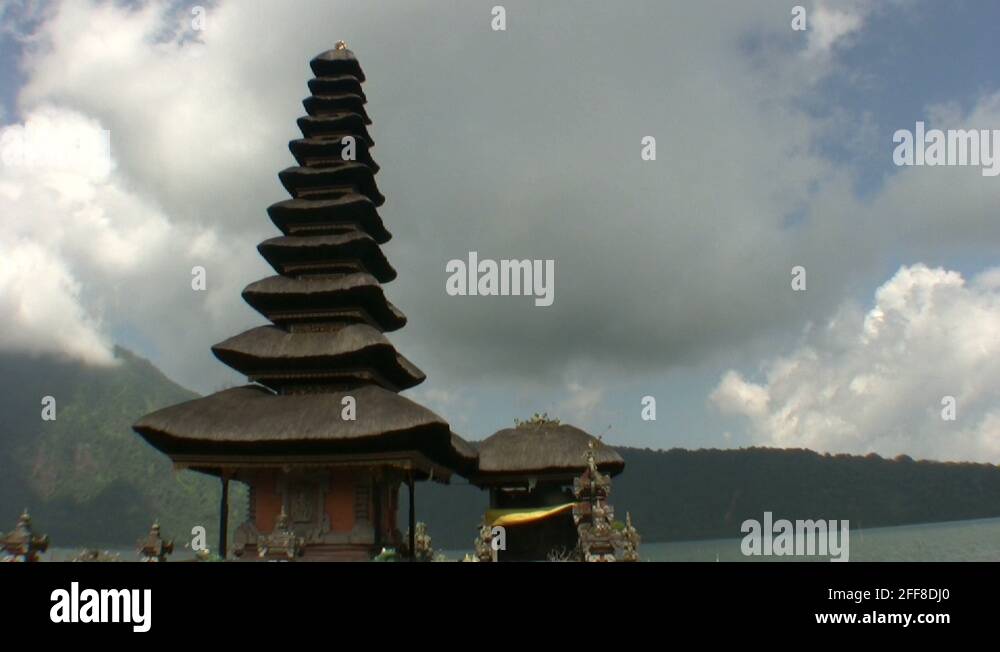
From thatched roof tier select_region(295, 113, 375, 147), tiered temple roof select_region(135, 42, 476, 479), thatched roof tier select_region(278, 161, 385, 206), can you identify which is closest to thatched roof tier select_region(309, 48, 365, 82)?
tiered temple roof select_region(135, 42, 476, 479)

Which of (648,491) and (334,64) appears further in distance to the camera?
(648,491)

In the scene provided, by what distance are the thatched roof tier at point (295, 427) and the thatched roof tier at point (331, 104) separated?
14.0 metres

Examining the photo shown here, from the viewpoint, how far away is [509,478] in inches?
1188

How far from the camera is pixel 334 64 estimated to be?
3288cm

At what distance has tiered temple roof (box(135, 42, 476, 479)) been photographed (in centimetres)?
2320

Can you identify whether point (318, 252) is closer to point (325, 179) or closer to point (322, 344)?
point (325, 179)

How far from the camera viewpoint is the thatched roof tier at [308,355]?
25688 millimetres

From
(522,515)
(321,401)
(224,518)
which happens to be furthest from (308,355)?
(522,515)

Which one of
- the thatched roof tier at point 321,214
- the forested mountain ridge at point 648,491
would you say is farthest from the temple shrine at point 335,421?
the forested mountain ridge at point 648,491

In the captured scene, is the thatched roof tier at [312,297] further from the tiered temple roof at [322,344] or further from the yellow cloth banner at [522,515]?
the yellow cloth banner at [522,515]

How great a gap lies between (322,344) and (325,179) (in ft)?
26.5
